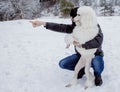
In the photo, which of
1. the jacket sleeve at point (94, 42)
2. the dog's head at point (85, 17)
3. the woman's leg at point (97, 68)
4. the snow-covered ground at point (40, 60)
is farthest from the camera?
the snow-covered ground at point (40, 60)

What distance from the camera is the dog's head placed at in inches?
153

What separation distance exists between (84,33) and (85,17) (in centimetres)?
18

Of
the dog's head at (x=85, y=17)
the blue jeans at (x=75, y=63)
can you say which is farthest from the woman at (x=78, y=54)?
the dog's head at (x=85, y=17)

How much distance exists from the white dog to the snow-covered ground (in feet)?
0.92

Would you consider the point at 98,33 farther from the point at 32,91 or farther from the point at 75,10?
the point at 32,91

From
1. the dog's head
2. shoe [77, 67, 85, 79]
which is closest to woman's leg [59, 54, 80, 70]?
shoe [77, 67, 85, 79]

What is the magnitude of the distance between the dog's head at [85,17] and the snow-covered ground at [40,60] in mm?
758

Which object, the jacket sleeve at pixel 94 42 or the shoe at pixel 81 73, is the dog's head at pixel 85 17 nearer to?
the jacket sleeve at pixel 94 42

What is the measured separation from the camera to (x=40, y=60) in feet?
16.5

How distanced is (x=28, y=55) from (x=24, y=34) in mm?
996

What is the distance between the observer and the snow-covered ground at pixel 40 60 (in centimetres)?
431

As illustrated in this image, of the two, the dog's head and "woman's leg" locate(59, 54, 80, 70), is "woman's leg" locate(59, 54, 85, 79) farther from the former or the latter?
the dog's head

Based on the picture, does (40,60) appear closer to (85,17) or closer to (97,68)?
(97,68)

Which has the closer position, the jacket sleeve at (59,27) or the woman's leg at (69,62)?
the jacket sleeve at (59,27)
